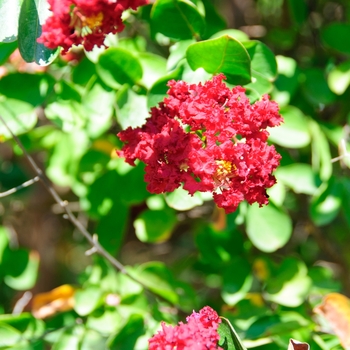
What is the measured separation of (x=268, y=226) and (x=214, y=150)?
1.46 ft

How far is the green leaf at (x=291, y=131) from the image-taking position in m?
1.16

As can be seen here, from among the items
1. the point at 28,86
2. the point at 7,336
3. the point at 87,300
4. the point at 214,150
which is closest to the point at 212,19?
the point at 28,86

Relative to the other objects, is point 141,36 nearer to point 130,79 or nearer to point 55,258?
point 130,79

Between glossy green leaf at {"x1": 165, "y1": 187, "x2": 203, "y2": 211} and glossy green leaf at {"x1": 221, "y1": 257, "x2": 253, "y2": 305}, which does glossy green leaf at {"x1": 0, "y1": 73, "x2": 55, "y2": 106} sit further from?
glossy green leaf at {"x1": 221, "y1": 257, "x2": 253, "y2": 305}

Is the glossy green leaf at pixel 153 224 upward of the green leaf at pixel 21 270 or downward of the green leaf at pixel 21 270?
upward

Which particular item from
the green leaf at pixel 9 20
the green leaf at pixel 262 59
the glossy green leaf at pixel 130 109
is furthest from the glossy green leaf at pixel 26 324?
the green leaf at pixel 262 59

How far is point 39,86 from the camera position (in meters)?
1.15

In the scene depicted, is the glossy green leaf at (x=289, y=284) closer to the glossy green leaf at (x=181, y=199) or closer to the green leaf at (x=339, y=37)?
the glossy green leaf at (x=181, y=199)

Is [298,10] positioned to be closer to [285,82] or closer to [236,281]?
[285,82]

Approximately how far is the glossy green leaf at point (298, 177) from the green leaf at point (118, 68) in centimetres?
40

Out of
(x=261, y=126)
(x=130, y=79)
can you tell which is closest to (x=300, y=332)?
(x=261, y=126)

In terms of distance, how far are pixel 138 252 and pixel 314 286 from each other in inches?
29.4

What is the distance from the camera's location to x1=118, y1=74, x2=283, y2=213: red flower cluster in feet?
2.56

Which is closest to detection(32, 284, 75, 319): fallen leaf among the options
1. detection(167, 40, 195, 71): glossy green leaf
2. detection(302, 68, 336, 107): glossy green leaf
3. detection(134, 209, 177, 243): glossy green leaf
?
detection(134, 209, 177, 243): glossy green leaf
